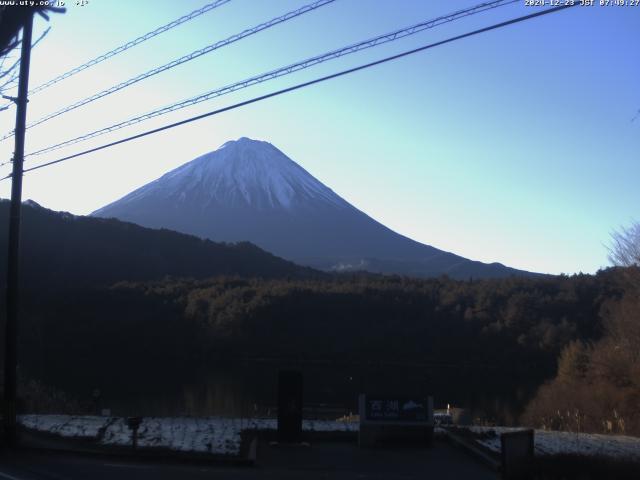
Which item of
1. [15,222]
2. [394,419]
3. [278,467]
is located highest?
[15,222]

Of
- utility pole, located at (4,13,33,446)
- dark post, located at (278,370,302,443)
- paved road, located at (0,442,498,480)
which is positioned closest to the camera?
paved road, located at (0,442,498,480)

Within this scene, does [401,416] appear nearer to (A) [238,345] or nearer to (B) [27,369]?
(B) [27,369]

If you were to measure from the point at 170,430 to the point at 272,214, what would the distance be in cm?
14429

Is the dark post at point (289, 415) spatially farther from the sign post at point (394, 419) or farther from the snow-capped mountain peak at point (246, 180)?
the snow-capped mountain peak at point (246, 180)

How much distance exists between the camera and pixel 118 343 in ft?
232

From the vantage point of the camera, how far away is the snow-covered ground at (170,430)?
44.3 feet

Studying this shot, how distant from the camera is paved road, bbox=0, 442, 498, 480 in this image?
11414 millimetres

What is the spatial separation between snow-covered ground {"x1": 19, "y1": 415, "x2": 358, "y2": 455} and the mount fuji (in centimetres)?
12217

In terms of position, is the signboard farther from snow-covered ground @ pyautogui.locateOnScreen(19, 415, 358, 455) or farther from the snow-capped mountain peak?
the snow-capped mountain peak

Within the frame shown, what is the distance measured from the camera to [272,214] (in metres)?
159

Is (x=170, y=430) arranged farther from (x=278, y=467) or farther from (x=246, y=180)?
(x=246, y=180)

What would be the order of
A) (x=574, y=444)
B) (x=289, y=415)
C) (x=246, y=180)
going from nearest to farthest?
1. (x=574, y=444)
2. (x=289, y=415)
3. (x=246, y=180)

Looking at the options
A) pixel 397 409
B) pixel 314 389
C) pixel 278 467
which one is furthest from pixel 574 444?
pixel 314 389

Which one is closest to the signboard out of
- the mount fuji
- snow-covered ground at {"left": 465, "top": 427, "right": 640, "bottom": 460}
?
snow-covered ground at {"left": 465, "top": 427, "right": 640, "bottom": 460}
